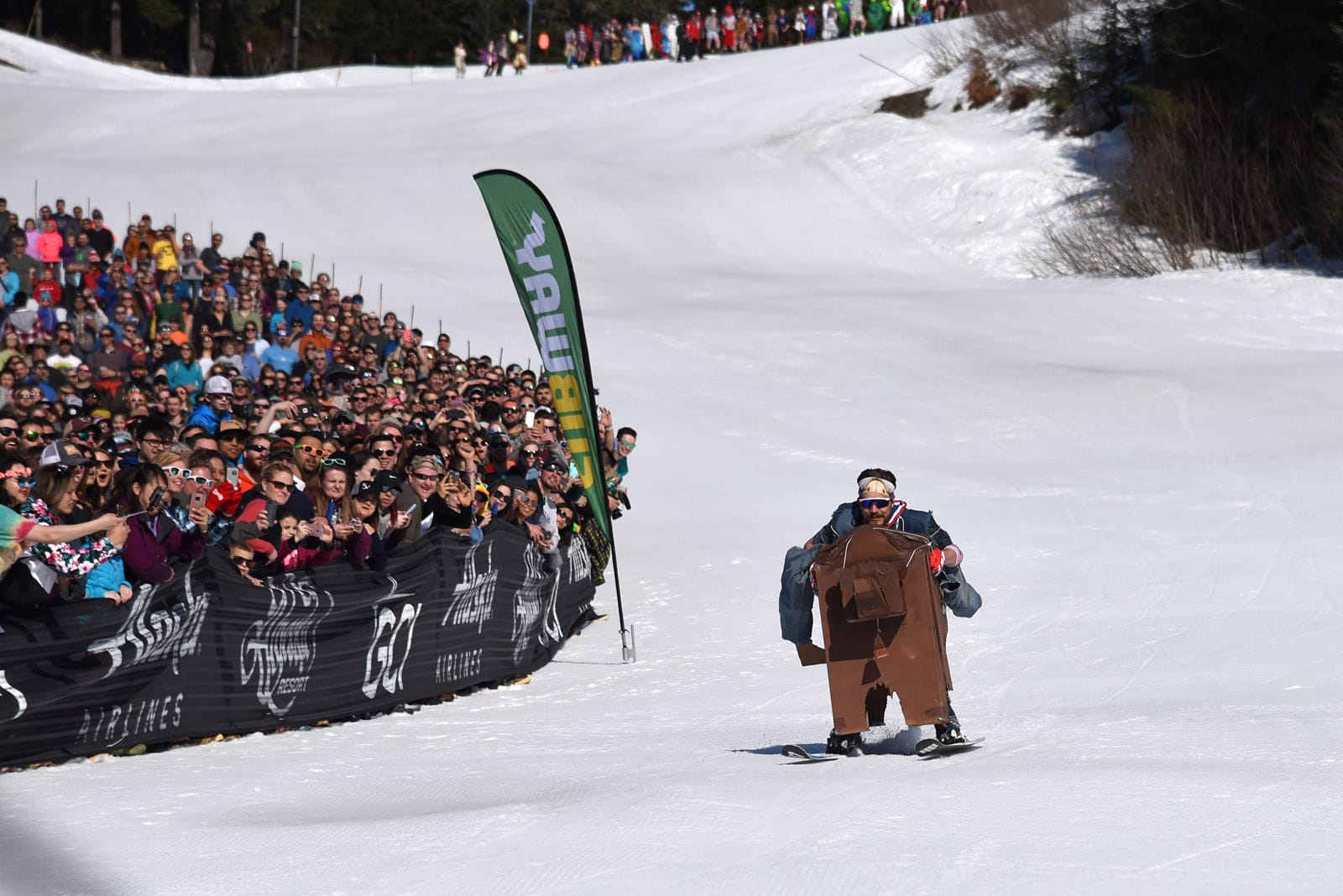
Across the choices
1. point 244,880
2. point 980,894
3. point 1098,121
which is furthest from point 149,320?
point 1098,121

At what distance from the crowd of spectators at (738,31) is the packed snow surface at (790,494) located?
653cm

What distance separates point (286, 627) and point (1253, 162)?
31.0 metres

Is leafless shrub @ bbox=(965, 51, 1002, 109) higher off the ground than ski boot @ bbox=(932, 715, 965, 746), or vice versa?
leafless shrub @ bbox=(965, 51, 1002, 109)

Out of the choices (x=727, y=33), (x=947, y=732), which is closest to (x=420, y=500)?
(x=947, y=732)

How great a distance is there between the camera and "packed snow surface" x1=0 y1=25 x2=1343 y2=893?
6.19m

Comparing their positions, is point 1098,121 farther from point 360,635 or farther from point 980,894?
point 980,894

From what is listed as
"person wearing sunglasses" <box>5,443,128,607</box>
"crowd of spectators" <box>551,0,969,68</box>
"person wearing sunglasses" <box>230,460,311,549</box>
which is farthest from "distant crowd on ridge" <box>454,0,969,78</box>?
"person wearing sunglasses" <box>5,443,128,607</box>

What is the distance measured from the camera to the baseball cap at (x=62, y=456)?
955 cm

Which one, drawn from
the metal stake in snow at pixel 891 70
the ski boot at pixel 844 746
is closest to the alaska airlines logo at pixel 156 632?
the ski boot at pixel 844 746

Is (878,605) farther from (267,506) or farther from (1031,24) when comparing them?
(1031,24)

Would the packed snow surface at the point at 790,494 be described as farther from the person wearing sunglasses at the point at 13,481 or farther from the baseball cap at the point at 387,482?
the person wearing sunglasses at the point at 13,481

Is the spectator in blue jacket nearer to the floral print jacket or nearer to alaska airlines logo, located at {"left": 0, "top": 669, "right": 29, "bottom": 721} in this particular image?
the floral print jacket

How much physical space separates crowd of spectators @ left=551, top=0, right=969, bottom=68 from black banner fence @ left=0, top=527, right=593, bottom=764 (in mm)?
52343

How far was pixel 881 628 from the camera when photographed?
26.3ft
